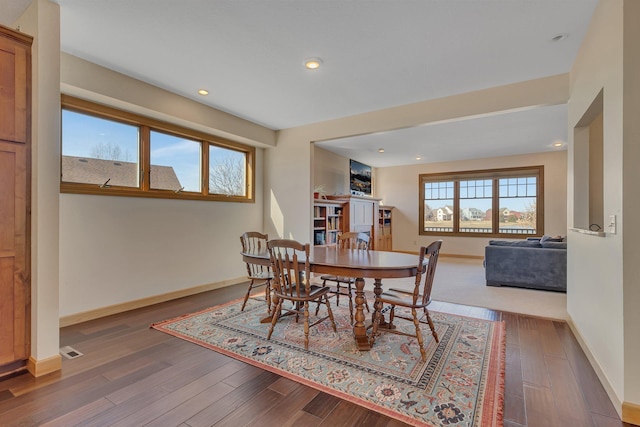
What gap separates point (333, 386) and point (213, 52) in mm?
2958

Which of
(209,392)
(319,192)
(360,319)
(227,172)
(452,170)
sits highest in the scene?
(452,170)

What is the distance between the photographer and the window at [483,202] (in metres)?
7.43

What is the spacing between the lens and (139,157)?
3752 mm

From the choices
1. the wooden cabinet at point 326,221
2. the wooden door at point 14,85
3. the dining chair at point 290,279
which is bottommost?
the dining chair at point 290,279

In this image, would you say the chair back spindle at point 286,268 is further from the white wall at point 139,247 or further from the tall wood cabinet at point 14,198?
the white wall at point 139,247

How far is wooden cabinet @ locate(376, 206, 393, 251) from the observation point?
7938 mm

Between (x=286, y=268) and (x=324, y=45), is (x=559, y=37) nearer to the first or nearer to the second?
(x=324, y=45)

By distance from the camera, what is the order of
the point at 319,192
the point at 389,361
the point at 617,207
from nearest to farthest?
the point at 617,207 → the point at 389,361 → the point at 319,192

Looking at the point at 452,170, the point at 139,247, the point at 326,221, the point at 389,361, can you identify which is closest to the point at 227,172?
the point at 139,247

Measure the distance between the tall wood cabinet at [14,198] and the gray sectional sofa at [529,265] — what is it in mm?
5551

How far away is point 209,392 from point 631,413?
2426mm

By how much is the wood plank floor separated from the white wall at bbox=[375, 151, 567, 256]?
562 cm

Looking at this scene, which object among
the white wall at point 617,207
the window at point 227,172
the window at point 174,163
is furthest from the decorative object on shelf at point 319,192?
the white wall at point 617,207

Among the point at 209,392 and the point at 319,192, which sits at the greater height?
the point at 319,192
